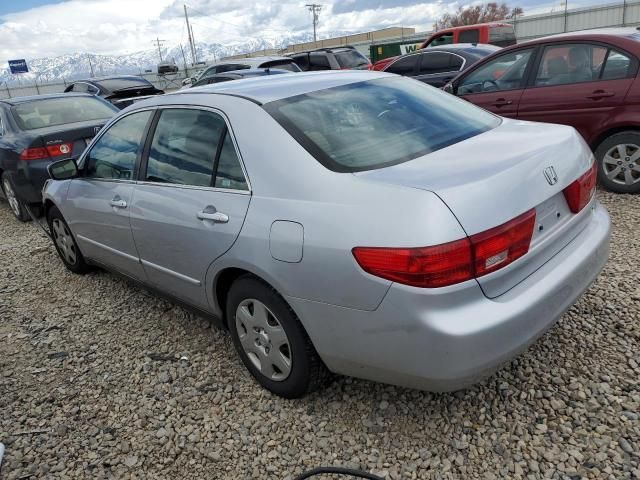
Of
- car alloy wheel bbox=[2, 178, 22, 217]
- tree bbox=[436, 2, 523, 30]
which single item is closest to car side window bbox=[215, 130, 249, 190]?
car alloy wheel bbox=[2, 178, 22, 217]

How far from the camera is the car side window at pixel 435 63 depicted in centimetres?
945

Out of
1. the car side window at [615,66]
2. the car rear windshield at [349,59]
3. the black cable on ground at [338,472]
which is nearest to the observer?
the black cable on ground at [338,472]

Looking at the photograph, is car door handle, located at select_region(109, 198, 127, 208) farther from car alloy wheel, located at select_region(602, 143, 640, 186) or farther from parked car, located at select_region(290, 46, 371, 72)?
parked car, located at select_region(290, 46, 371, 72)

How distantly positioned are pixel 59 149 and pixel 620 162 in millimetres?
6124

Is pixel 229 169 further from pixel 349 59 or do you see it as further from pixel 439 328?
pixel 349 59

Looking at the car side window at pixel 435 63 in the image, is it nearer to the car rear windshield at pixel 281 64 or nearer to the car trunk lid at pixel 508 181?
the car rear windshield at pixel 281 64

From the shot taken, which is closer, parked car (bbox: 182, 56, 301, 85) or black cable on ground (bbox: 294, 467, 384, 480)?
black cable on ground (bbox: 294, 467, 384, 480)

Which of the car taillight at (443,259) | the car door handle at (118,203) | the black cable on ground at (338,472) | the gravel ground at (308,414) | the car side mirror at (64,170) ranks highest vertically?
the car side mirror at (64,170)

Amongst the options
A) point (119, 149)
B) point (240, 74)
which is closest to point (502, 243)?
point (119, 149)

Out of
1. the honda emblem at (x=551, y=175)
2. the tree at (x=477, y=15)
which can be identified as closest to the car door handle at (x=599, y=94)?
the honda emblem at (x=551, y=175)

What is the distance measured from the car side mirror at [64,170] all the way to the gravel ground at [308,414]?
1.23 m

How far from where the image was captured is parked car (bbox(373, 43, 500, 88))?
30.3ft

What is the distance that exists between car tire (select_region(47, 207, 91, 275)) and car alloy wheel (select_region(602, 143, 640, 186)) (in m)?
5.04

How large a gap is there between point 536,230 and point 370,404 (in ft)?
3.84
